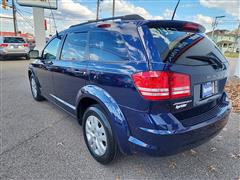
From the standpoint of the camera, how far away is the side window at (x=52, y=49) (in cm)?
354

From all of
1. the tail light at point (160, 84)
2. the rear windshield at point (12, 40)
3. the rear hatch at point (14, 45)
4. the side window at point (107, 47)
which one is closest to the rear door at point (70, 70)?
the side window at point (107, 47)

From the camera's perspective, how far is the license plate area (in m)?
1.97

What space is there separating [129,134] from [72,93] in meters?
1.40

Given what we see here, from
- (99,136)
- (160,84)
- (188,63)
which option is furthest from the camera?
(99,136)

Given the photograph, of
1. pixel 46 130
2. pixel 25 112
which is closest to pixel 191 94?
pixel 46 130

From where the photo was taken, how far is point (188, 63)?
1.85 metres

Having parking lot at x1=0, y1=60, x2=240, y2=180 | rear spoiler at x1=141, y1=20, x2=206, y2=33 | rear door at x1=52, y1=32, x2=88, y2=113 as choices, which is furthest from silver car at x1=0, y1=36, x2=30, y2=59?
rear spoiler at x1=141, y1=20, x2=206, y2=33

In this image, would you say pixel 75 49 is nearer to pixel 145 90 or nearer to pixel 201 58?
pixel 145 90

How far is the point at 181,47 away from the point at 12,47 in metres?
14.9

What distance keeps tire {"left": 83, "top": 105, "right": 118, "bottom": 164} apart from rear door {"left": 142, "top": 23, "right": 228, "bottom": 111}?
0.85 m

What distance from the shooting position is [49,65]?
3.65m

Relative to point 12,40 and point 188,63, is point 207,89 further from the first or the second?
point 12,40

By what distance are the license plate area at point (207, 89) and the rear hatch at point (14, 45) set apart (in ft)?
49.2

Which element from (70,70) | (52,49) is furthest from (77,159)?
(52,49)
